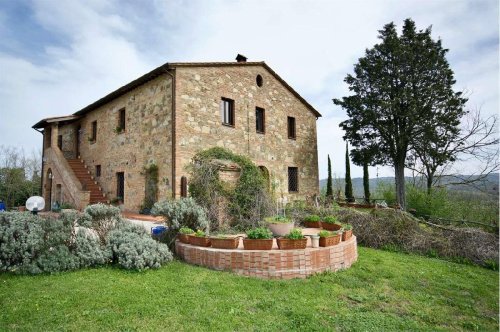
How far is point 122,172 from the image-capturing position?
13367 millimetres

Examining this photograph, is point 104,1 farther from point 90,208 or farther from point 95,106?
point 95,106

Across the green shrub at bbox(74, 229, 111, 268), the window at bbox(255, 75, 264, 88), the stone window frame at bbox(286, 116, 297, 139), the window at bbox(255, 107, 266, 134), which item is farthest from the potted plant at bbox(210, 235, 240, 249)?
the stone window frame at bbox(286, 116, 297, 139)

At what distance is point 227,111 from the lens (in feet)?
A: 41.6

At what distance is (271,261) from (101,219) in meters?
3.77

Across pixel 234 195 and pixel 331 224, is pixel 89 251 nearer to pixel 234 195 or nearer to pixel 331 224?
pixel 234 195

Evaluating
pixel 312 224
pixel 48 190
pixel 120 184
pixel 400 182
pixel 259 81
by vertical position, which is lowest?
pixel 312 224

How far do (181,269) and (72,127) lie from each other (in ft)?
55.4

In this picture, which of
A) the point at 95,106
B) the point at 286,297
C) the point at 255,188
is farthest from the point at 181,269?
the point at 95,106

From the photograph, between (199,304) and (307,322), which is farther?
(199,304)

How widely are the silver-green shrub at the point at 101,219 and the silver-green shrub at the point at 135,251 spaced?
0.28m

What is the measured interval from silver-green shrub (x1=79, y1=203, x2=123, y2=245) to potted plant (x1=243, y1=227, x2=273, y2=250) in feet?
10.0

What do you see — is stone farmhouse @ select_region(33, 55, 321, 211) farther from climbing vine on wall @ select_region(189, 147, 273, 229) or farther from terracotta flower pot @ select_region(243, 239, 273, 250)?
terracotta flower pot @ select_region(243, 239, 273, 250)

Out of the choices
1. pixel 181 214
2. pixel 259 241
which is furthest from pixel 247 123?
pixel 259 241

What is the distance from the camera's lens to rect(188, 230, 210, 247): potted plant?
5824 mm
